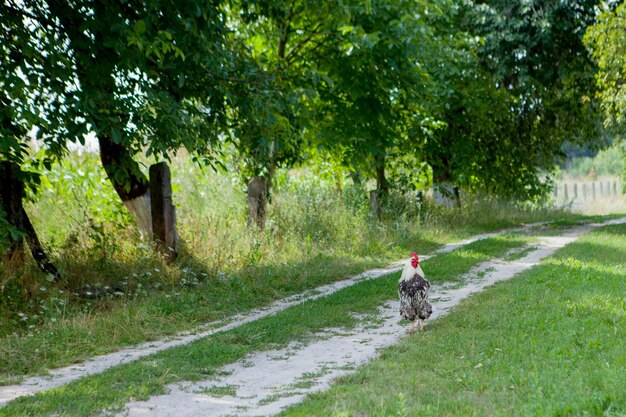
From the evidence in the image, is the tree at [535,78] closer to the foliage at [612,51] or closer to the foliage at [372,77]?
the foliage at [612,51]

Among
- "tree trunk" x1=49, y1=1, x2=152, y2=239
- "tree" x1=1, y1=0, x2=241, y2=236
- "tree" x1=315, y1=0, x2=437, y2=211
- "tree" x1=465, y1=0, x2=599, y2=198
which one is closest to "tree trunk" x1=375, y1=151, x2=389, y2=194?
"tree" x1=315, y1=0, x2=437, y2=211

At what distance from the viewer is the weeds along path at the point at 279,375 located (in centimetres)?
550

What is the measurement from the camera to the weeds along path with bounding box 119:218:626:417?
550 centimetres

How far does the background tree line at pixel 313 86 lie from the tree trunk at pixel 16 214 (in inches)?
13.5

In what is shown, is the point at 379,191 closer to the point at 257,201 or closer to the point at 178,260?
the point at 257,201

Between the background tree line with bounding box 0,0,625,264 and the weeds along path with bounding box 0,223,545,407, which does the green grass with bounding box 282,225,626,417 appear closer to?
the weeds along path with bounding box 0,223,545,407

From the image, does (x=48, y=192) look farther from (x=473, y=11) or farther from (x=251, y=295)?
(x=473, y=11)

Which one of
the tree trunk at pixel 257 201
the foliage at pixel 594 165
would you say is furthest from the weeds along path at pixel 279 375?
the foliage at pixel 594 165

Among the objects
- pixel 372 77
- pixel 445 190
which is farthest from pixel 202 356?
pixel 445 190

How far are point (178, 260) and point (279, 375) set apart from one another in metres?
5.86

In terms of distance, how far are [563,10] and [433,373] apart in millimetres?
16990

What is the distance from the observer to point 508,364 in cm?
603

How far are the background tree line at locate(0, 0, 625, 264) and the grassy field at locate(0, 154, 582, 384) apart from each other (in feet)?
2.89

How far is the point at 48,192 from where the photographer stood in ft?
47.0
